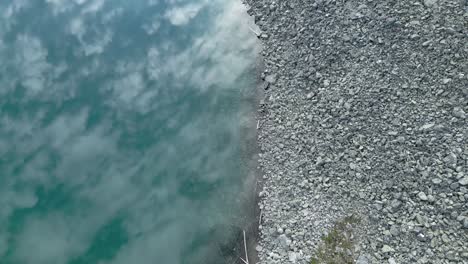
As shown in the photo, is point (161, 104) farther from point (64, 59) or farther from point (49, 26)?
point (49, 26)

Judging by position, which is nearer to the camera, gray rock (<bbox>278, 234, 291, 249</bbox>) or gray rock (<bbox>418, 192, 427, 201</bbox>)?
gray rock (<bbox>418, 192, 427, 201</bbox>)

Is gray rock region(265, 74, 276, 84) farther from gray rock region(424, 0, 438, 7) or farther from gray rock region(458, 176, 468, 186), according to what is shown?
gray rock region(458, 176, 468, 186)

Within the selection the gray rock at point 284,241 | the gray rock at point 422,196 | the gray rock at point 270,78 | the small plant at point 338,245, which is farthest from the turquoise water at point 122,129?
the gray rock at point 422,196

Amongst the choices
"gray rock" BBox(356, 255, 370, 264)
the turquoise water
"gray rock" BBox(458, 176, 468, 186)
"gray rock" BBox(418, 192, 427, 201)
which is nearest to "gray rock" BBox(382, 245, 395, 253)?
"gray rock" BBox(356, 255, 370, 264)

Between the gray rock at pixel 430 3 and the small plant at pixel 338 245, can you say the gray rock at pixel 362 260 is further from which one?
the gray rock at pixel 430 3

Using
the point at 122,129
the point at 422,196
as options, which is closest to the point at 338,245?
the point at 422,196

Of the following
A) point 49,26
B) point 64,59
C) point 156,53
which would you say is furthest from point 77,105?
point 49,26
